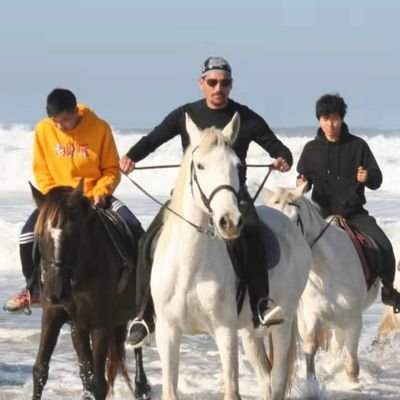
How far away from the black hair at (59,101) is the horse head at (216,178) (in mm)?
1508

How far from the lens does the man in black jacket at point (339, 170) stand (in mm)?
9688

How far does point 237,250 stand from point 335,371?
3.22 m

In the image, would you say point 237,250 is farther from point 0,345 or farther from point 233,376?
point 0,345

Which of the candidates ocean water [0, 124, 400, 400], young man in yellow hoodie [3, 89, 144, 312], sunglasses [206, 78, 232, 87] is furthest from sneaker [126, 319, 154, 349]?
ocean water [0, 124, 400, 400]

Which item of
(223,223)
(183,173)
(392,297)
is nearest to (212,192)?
(223,223)

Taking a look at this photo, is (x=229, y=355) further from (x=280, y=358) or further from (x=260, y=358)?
(x=260, y=358)

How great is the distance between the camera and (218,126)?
7.51 m

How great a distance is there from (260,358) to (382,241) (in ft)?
7.19

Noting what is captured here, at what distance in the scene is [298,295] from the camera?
7832 millimetres

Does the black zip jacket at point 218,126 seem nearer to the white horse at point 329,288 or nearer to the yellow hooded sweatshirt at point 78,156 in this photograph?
the yellow hooded sweatshirt at point 78,156

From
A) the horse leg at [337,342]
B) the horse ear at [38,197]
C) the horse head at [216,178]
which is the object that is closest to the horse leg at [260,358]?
the horse leg at [337,342]

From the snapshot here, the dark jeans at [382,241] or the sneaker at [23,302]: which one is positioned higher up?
the dark jeans at [382,241]

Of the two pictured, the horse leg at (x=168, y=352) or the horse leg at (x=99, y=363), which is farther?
the horse leg at (x=99, y=363)

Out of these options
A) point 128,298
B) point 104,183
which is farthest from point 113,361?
point 104,183
